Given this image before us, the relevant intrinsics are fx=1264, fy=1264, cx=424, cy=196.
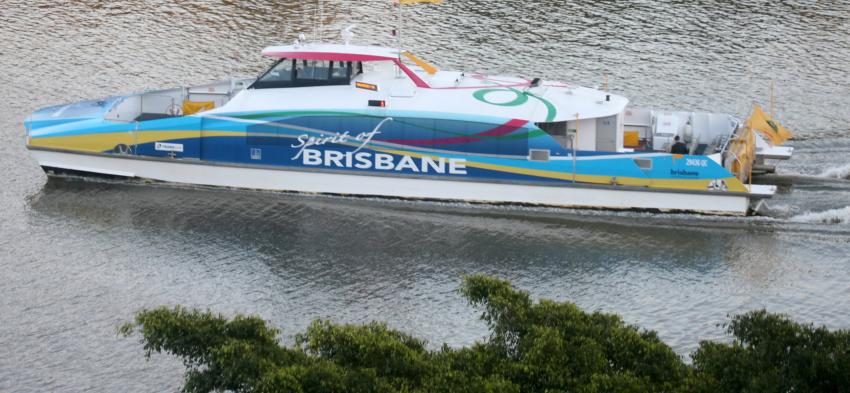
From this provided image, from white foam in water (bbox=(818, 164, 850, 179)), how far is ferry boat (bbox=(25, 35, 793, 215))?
1.08m

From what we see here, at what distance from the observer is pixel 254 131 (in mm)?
32906

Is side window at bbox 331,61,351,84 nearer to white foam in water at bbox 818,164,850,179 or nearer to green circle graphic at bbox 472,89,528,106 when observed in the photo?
green circle graphic at bbox 472,89,528,106

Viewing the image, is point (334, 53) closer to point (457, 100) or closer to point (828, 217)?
point (457, 100)

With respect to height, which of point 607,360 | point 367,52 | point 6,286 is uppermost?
point 367,52

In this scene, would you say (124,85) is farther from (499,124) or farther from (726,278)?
(726,278)

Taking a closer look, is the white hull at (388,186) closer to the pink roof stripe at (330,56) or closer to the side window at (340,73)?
the side window at (340,73)

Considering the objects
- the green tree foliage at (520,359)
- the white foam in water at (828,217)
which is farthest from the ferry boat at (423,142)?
the green tree foliage at (520,359)

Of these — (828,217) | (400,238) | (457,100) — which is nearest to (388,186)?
(400,238)

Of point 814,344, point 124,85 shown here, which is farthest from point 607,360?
point 124,85

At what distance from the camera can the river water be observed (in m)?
26.1

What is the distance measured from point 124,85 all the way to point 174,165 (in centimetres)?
855

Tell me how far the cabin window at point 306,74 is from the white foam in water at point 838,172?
12.5 meters

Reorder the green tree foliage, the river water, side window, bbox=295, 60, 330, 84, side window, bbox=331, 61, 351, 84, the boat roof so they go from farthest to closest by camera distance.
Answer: side window, bbox=295, 60, 330, 84 < side window, bbox=331, 61, 351, 84 < the boat roof < the river water < the green tree foliage

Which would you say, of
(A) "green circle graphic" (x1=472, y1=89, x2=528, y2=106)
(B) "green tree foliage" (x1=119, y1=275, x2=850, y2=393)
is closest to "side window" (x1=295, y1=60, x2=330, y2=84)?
(A) "green circle graphic" (x1=472, y1=89, x2=528, y2=106)
